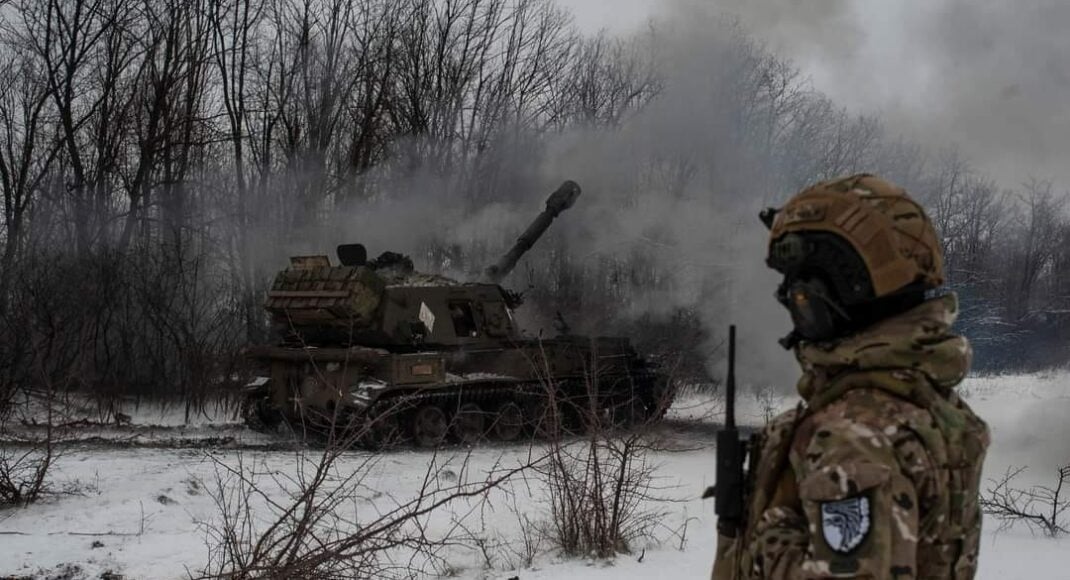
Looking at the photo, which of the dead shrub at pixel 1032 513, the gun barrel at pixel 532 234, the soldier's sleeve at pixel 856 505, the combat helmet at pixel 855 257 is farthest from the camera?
the gun barrel at pixel 532 234

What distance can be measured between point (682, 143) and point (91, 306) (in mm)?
11090

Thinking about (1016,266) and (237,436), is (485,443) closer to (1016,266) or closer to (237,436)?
(237,436)

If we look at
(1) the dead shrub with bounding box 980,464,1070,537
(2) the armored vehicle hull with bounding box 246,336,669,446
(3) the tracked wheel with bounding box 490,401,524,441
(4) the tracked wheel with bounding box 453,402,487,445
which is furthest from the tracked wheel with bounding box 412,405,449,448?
(1) the dead shrub with bounding box 980,464,1070,537

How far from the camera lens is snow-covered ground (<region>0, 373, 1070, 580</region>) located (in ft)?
20.5

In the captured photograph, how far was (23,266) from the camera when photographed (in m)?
16.5

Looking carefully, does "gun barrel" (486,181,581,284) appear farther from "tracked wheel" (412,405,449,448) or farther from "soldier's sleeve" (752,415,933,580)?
"soldier's sleeve" (752,415,933,580)

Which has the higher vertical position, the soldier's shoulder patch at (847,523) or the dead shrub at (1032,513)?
the soldier's shoulder patch at (847,523)

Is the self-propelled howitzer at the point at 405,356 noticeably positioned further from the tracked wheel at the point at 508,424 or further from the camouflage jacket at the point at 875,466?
the camouflage jacket at the point at 875,466

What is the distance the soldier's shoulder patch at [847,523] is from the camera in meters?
1.78

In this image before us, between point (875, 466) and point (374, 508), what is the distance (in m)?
7.23

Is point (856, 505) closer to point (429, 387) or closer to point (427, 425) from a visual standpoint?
point (429, 387)

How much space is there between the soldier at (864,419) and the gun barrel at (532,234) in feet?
46.3

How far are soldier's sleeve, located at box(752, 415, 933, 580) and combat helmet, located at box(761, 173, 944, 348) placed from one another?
0.27 meters

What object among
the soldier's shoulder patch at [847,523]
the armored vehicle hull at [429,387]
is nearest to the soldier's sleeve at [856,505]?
the soldier's shoulder patch at [847,523]
